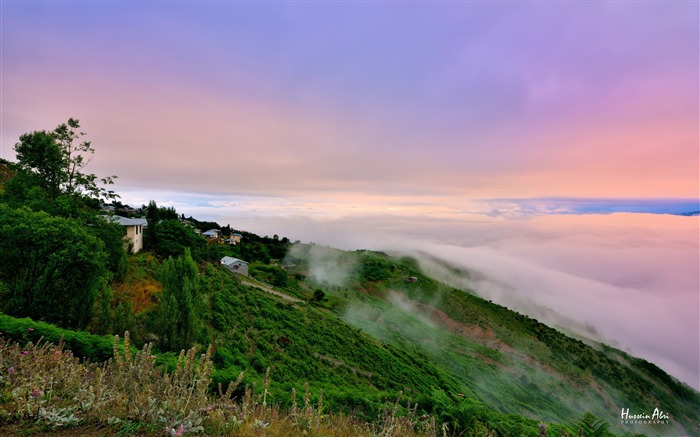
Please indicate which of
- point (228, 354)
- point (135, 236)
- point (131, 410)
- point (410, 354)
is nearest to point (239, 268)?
point (135, 236)

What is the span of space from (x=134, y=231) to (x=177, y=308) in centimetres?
2861

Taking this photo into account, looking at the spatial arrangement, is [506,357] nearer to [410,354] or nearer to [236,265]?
[410,354]

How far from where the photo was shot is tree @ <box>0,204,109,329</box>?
13375mm

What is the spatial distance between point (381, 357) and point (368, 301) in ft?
122

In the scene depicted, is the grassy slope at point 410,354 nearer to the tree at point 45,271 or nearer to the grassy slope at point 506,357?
the grassy slope at point 506,357

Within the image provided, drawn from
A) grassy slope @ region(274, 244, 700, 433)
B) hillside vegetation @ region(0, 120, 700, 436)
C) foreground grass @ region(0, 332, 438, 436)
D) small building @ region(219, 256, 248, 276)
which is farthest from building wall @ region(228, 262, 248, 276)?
foreground grass @ region(0, 332, 438, 436)

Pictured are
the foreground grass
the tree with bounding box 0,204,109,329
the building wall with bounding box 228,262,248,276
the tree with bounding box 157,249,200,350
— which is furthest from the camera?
the building wall with bounding box 228,262,248,276

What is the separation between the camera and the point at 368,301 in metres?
68.3

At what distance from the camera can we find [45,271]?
13.7 m

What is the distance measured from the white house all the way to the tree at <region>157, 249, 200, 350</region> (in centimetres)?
2295

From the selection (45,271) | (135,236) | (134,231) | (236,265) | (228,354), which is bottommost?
(236,265)

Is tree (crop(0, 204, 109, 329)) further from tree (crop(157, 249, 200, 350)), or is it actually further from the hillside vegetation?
tree (crop(157, 249, 200, 350))

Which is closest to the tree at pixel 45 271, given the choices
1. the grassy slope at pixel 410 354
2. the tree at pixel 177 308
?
the tree at pixel 177 308

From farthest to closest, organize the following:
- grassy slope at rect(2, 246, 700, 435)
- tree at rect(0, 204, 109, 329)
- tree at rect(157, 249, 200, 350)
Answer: grassy slope at rect(2, 246, 700, 435) → tree at rect(157, 249, 200, 350) → tree at rect(0, 204, 109, 329)
